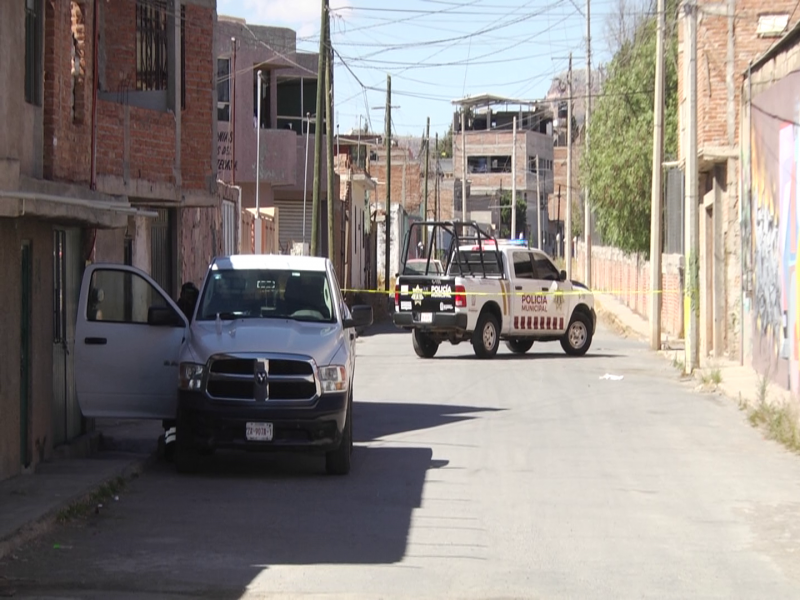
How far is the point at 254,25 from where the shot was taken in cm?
4709

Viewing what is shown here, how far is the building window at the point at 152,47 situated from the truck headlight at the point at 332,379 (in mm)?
8736

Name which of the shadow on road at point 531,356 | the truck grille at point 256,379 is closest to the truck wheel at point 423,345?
the shadow on road at point 531,356

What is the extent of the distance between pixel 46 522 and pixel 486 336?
18514 mm

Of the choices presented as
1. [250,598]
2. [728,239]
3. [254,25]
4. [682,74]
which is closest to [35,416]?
[250,598]

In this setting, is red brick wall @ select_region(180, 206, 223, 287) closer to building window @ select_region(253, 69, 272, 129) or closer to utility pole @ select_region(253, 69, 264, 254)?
utility pole @ select_region(253, 69, 264, 254)

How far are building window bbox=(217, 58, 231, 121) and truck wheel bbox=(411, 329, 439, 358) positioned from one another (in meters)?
17.5

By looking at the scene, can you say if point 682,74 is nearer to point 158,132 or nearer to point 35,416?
point 158,132

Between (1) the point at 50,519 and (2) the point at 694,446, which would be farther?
(2) the point at 694,446

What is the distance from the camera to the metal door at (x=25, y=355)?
12195 millimetres

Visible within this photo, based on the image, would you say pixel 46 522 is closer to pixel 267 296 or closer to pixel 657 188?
pixel 267 296

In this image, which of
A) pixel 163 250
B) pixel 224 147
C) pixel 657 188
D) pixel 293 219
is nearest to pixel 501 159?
pixel 293 219

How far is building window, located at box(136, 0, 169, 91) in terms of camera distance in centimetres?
1948

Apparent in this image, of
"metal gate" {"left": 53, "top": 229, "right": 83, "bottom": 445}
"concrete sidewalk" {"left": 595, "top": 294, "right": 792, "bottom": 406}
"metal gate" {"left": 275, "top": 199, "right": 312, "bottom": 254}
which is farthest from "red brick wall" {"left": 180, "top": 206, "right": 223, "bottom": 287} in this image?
"metal gate" {"left": 275, "top": 199, "right": 312, "bottom": 254}

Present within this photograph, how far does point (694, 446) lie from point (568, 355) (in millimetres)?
14349
